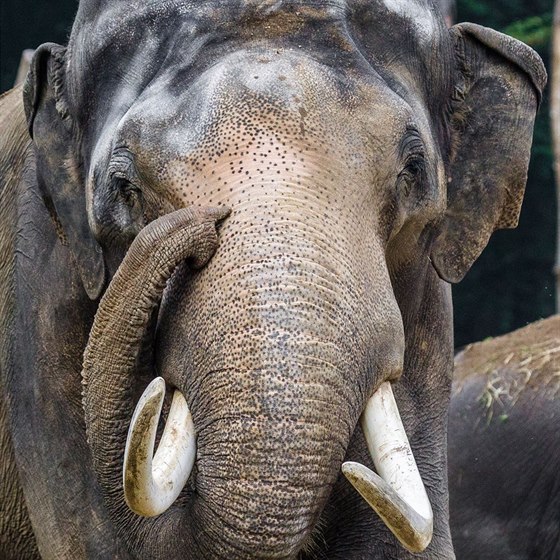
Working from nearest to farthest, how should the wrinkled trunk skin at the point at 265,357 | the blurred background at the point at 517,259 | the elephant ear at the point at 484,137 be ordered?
1. the wrinkled trunk skin at the point at 265,357
2. the elephant ear at the point at 484,137
3. the blurred background at the point at 517,259

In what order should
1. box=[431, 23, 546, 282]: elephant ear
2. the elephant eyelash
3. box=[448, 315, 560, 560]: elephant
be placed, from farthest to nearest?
box=[448, 315, 560, 560]: elephant, box=[431, 23, 546, 282]: elephant ear, the elephant eyelash

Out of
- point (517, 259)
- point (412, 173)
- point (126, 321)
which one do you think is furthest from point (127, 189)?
point (517, 259)

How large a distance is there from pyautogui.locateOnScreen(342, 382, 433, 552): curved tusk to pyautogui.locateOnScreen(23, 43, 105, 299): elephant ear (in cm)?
91

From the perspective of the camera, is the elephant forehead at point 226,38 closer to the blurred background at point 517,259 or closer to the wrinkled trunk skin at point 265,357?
the wrinkled trunk skin at point 265,357


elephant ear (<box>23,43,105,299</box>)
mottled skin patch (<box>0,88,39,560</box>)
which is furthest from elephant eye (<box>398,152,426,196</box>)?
mottled skin patch (<box>0,88,39,560</box>)

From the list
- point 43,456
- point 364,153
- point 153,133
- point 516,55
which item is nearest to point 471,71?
point 516,55

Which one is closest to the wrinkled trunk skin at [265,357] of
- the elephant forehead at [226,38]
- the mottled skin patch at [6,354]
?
the elephant forehead at [226,38]

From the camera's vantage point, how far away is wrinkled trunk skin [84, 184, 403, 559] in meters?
3.16

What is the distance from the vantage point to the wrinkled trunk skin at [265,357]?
3.16 metres

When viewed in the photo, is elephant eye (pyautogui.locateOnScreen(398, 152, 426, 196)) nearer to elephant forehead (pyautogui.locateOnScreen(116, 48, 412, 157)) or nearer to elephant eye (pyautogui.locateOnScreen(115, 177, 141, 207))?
elephant forehead (pyautogui.locateOnScreen(116, 48, 412, 157))

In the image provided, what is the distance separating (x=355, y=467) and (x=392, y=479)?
0.25 meters

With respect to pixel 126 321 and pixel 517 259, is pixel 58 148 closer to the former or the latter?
pixel 126 321

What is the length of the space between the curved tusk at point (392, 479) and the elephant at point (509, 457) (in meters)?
3.57

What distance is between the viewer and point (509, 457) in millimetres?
6992
